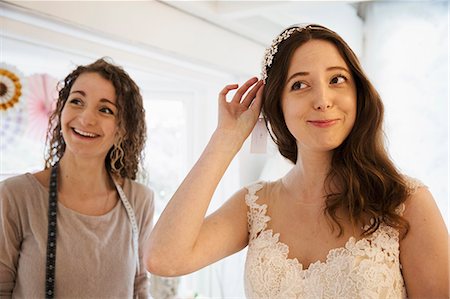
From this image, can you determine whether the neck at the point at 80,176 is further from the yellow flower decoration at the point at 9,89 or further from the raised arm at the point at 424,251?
the raised arm at the point at 424,251

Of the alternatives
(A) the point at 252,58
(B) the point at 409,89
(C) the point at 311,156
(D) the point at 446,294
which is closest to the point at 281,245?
(C) the point at 311,156

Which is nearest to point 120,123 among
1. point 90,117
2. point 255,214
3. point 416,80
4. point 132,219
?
point 90,117

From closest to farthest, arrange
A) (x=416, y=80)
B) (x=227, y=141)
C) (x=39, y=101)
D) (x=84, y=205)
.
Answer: (x=227, y=141)
(x=84, y=205)
(x=39, y=101)
(x=416, y=80)

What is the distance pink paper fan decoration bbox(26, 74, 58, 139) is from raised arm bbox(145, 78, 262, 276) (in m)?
0.90

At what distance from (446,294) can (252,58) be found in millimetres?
1759

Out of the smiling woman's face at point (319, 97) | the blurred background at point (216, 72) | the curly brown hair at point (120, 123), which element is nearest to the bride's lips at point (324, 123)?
the smiling woman's face at point (319, 97)

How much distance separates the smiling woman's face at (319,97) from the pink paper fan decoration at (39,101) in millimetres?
Result: 1125

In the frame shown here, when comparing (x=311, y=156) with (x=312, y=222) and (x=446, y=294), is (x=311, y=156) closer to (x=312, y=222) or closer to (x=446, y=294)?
(x=312, y=222)

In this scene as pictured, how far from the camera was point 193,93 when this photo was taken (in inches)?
102

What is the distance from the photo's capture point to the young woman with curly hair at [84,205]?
4.29 ft

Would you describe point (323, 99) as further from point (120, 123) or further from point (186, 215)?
point (120, 123)

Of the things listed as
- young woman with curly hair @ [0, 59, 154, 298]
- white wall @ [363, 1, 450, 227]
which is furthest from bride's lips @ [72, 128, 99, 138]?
white wall @ [363, 1, 450, 227]
